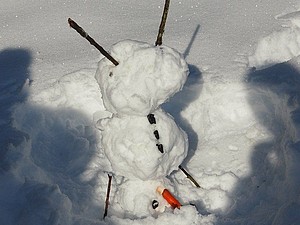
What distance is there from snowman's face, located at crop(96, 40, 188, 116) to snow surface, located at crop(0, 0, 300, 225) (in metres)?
0.56

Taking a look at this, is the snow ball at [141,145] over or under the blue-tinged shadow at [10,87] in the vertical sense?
over

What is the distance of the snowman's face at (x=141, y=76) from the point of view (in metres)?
2.21

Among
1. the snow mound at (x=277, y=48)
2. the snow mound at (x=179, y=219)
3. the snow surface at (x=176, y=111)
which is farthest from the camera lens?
the snow mound at (x=277, y=48)

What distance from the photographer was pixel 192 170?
2918 millimetres

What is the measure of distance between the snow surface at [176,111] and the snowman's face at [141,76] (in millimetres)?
560

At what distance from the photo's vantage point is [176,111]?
3178 mm

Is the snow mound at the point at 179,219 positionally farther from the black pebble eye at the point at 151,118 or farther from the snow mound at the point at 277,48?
the snow mound at the point at 277,48

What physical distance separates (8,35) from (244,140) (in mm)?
1967

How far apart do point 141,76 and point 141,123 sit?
253 mm

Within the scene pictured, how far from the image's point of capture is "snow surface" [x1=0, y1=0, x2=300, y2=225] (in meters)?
2.59

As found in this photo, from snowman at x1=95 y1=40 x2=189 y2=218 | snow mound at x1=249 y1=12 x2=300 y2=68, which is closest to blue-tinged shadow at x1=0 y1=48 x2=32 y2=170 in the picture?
snowman at x1=95 y1=40 x2=189 y2=218

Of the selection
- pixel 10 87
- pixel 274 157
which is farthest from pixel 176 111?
pixel 10 87

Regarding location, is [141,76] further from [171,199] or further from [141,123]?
[171,199]

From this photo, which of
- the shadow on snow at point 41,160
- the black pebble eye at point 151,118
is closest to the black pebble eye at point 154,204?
the shadow on snow at point 41,160
